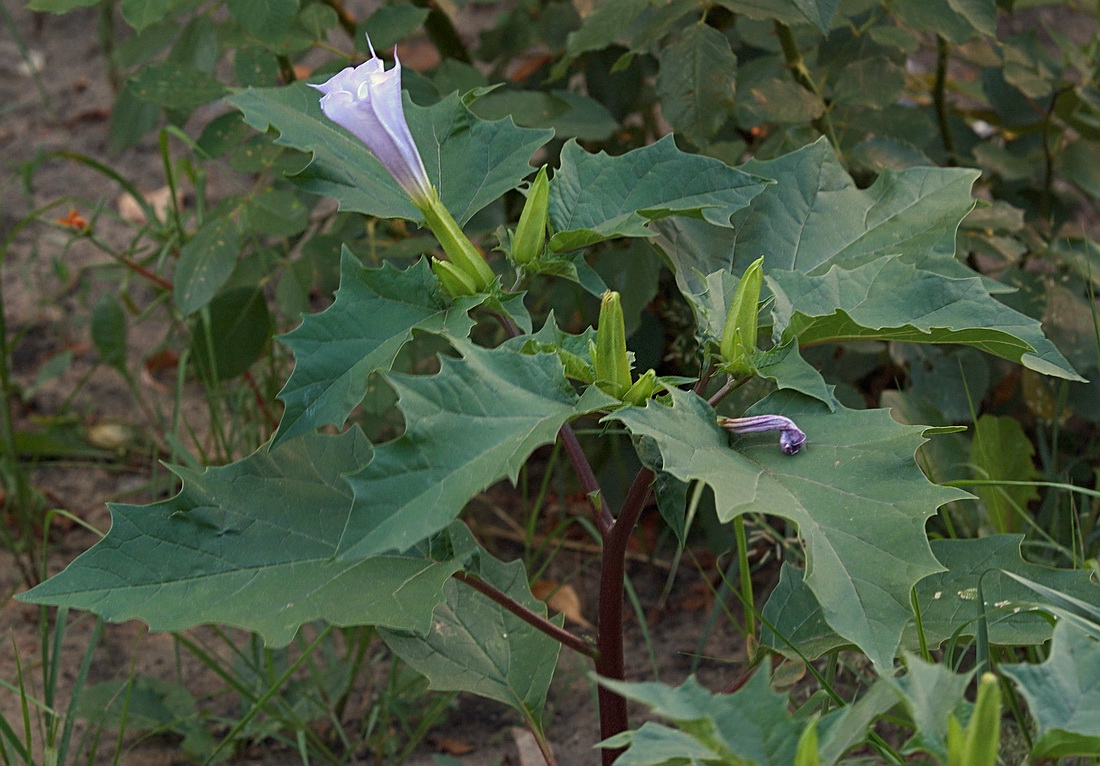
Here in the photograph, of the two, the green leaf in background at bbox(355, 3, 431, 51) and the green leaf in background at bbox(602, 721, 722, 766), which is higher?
the green leaf in background at bbox(355, 3, 431, 51)

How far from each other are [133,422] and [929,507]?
6.61 ft

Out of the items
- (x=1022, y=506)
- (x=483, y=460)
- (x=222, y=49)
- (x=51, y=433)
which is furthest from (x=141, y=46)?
(x=1022, y=506)

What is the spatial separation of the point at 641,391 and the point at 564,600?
1126 millimetres

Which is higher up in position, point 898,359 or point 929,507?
point 929,507

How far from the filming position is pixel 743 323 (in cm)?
111

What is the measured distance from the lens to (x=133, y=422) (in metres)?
2.55

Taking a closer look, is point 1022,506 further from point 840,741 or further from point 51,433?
point 51,433

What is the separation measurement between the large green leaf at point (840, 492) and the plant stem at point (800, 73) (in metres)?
0.94

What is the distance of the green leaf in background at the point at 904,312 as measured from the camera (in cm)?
109

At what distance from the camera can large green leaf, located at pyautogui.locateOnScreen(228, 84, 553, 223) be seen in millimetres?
1259

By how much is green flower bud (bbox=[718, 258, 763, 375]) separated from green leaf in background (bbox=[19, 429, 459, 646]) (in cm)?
37

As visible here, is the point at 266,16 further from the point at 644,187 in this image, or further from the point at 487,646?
the point at 487,646

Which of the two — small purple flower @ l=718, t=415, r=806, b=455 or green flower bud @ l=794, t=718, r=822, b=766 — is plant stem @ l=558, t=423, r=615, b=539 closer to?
small purple flower @ l=718, t=415, r=806, b=455

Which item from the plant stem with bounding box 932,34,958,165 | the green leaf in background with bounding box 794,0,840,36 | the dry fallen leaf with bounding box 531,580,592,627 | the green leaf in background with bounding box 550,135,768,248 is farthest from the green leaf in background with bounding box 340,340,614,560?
the plant stem with bounding box 932,34,958,165
